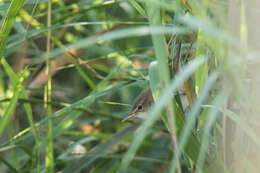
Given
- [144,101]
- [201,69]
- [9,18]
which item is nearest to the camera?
[201,69]

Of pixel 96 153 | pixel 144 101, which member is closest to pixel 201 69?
pixel 144 101

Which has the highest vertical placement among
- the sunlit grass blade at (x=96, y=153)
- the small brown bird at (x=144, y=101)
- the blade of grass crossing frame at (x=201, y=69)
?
the blade of grass crossing frame at (x=201, y=69)

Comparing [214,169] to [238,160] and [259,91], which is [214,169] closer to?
[238,160]

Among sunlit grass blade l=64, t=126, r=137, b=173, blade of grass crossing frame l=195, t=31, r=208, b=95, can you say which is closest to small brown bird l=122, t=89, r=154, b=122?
sunlit grass blade l=64, t=126, r=137, b=173

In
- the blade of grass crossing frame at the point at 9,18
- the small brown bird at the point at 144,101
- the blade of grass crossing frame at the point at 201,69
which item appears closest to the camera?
the blade of grass crossing frame at the point at 201,69

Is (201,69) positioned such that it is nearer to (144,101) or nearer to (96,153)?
(144,101)

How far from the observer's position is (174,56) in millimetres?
1107

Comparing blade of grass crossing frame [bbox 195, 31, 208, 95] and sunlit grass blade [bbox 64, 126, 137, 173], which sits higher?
blade of grass crossing frame [bbox 195, 31, 208, 95]

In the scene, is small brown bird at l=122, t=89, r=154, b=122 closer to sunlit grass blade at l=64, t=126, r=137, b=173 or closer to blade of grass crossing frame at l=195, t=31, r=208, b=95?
sunlit grass blade at l=64, t=126, r=137, b=173

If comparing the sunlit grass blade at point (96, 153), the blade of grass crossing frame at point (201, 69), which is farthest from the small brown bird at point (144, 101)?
the blade of grass crossing frame at point (201, 69)

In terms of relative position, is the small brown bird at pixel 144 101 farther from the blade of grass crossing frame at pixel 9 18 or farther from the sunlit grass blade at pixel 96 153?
the blade of grass crossing frame at pixel 9 18

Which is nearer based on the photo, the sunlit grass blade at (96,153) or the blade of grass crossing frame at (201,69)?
the blade of grass crossing frame at (201,69)

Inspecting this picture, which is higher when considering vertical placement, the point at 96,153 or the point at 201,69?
the point at 201,69

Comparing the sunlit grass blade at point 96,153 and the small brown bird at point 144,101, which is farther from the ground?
the small brown bird at point 144,101
